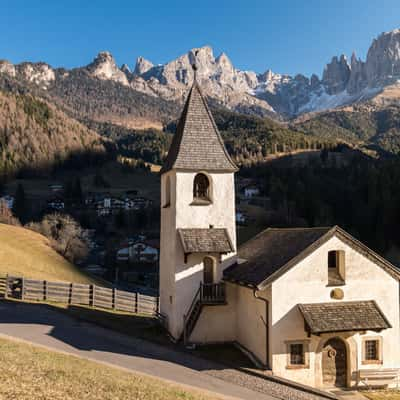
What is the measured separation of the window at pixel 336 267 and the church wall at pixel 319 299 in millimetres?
236

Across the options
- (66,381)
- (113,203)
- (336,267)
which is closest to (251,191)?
(113,203)

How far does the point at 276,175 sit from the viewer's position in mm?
175625

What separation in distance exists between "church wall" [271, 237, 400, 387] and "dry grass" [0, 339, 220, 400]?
635 centimetres

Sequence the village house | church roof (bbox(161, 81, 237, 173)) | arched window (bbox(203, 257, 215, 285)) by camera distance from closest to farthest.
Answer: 1. arched window (bbox(203, 257, 215, 285))
2. church roof (bbox(161, 81, 237, 173))
3. the village house

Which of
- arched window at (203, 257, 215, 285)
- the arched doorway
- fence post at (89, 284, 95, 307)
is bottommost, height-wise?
the arched doorway

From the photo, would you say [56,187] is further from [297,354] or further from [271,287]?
[297,354]

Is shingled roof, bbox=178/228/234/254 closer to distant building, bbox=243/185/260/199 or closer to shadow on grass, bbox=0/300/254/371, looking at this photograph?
shadow on grass, bbox=0/300/254/371

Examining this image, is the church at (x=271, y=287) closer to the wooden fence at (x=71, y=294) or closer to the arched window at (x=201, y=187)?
the arched window at (x=201, y=187)

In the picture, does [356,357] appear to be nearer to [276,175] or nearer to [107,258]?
[107,258]

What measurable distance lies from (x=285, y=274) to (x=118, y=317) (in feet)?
45.4

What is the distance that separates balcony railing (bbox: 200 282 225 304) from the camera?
25672mm

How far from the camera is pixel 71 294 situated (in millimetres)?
33375

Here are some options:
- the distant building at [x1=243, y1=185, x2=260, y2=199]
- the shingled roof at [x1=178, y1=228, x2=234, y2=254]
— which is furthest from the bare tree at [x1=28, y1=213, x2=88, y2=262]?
the distant building at [x1=243, y1=185, x2=260, y2=199]

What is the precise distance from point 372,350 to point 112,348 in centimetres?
1297
